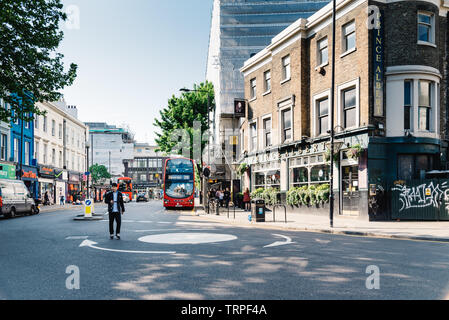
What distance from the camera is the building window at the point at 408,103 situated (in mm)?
17234

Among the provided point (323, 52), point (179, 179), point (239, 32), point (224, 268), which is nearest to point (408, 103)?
point (323, 52)

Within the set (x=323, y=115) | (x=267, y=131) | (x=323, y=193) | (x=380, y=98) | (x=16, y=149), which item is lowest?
(x=323, y=193)

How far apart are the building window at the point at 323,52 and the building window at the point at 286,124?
369 centimetres

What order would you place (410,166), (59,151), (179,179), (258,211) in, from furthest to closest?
(59,151) → (179,179) → (410,166) → (258,211)

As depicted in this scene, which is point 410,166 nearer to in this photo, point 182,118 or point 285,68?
point 285,68

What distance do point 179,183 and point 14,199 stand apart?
10.8m

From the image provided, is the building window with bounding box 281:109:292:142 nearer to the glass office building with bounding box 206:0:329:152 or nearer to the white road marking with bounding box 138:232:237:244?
the white road marking with bounding box 138:232:237:244

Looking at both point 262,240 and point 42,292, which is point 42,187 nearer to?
point 262,240

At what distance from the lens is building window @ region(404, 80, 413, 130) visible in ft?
56.5

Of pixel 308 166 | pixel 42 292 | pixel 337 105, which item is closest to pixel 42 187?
pixel 308 166

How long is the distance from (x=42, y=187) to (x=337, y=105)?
115 ft

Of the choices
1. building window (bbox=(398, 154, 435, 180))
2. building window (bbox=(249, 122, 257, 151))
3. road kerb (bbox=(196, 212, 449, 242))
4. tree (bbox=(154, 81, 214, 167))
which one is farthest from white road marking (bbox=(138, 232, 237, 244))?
tree (bbox=(154, 81, 214, 167))

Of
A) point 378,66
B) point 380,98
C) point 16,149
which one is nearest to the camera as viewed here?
point 378,66

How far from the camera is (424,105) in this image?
17.5 meters
